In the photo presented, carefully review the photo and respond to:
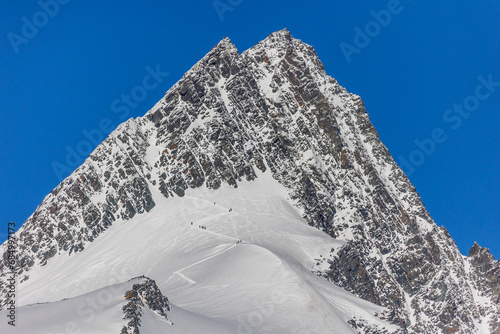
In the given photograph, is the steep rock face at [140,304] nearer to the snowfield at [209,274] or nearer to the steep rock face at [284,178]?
the snowfield at [209,274]

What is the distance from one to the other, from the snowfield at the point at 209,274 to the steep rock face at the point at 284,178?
6139 mm

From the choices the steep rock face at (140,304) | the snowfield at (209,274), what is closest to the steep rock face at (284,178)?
the snowfield at (209,274)

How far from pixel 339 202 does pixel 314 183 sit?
934cm

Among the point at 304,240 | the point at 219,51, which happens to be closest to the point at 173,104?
the point at 219,51

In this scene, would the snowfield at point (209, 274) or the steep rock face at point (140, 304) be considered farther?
the snowfield at point (209, 274)

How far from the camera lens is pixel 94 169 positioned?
14162 cm

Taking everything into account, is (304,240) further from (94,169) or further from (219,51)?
(219,51)

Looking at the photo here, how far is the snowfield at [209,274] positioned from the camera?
166 feet

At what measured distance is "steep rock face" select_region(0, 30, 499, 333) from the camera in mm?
133750

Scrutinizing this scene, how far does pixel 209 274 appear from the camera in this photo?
84125mm

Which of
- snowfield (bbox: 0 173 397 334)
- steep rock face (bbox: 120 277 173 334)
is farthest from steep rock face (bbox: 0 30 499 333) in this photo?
steep rock face (bbox: 120 277 173 334)

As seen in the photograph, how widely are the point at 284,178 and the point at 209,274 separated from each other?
6330 centimetres

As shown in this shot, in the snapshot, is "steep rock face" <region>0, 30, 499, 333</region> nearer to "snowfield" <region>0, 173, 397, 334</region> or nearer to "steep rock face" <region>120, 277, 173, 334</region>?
"snowfield" <region>0, 173, 397, 334</region>

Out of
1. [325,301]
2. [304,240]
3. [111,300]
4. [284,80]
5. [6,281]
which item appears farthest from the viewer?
[284,80]
